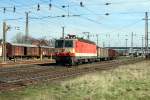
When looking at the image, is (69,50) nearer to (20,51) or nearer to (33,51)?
(20,51)

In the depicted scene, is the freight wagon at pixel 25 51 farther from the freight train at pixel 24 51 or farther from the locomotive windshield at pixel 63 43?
the locomotive windshield at pixel 63 43

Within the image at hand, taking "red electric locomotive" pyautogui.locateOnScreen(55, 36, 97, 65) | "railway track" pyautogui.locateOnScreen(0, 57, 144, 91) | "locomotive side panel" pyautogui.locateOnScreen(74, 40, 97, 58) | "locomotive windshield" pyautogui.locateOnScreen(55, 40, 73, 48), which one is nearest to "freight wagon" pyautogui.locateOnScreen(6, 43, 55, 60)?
"locomotive side panel" pyautogui.locateOnScreen(74, 40, 97, 58)

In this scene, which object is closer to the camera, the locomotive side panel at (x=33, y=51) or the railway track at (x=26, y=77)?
the railway track at (x=26, y=77)

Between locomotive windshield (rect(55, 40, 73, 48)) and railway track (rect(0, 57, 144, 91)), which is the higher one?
locomotive windshield (rect(55, 40, 73, 48))

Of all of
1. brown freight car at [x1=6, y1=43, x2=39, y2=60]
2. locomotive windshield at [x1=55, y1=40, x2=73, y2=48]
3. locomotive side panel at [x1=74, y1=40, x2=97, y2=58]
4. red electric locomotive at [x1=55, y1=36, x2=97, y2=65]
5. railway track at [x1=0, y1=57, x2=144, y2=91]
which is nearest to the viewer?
railway track at [x1=0, y1=57, x2=144, y2=91]

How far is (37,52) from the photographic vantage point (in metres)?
77.8

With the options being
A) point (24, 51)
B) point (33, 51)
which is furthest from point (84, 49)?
point (33, 51)

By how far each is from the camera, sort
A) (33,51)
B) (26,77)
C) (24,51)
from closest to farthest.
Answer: (26,77) → (24,51) → (33,51)

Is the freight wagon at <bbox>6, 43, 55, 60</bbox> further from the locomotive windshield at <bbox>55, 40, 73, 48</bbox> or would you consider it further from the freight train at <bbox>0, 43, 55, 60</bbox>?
the locomotive windshield at <bbox>55, 40, 73, 48</bbox>

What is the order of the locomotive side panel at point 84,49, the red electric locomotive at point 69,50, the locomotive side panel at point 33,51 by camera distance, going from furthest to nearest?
the locomotive side panel at point 33,51 < the locomotive side panel at point 84,49 < the red electric locomotive at point 69,50

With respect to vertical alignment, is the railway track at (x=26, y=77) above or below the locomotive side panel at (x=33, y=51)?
below

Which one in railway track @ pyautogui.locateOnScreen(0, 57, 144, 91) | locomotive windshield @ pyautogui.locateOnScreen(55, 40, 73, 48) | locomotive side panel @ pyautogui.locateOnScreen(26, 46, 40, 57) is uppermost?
locomotive windshield @ pyautogui.locateOnScreen(55, 40, 73, 48)

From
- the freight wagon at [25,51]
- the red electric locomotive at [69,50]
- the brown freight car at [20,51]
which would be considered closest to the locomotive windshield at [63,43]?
the red electric locomotive at [69,50]

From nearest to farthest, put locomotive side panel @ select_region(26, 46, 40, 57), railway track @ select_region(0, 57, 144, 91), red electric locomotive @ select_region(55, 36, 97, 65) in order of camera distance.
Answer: railway track @ select_region(0, 57, 144, 91), red electric locomotive @ select_region(55, 36, 97, 65), locomotive side panel @ select_region(26, 46, 40, 57)
